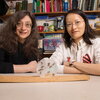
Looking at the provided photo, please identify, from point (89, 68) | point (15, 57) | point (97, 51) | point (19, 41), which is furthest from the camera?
point (19, 41)

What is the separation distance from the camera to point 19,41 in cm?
175

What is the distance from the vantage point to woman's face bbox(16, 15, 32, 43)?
1689mm

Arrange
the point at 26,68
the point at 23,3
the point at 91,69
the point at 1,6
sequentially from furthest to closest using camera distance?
the point at 23,3 → the point at 1,6 → the point at 26,68 → the point at 91,69

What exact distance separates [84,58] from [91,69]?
38cm

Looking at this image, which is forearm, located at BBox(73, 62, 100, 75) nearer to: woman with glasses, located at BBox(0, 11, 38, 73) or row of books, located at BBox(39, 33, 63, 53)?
woman with glasses, located at BBox(0, 11, 38, 73)

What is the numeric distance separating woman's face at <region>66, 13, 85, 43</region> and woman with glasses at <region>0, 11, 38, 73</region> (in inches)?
16.1

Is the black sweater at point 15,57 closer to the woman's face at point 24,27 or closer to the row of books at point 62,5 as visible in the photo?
the woman's face at point 24,27

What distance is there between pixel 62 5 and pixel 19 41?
145 centimetres

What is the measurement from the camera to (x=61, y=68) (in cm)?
132

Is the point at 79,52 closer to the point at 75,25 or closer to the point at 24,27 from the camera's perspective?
the point at 75,25

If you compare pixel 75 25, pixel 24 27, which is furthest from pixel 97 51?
pixel 24 27

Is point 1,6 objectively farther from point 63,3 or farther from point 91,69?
point 91,69

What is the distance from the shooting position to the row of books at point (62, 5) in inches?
112

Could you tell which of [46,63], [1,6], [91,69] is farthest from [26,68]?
[1,6]
